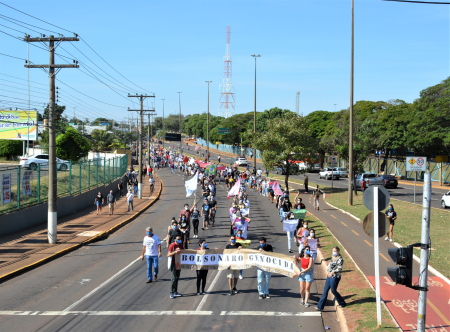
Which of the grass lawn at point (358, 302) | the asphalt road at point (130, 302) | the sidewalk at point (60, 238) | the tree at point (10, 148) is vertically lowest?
the sidewalk at point (60, 238)

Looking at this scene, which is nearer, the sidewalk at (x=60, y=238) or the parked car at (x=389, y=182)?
the sidewalk at (x=60, y=238)

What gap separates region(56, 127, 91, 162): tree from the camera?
50625 mm

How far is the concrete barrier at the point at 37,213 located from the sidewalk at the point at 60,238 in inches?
15.2

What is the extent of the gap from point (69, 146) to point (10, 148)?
10.4 metres

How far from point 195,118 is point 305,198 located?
153 meters

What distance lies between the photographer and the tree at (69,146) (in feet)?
166

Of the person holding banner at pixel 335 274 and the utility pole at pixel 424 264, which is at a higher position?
the utility pole at pixel 424 264

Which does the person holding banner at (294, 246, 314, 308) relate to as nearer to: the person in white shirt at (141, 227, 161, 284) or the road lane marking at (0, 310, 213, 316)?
the road lane marking at (0, 310, 213, 316)

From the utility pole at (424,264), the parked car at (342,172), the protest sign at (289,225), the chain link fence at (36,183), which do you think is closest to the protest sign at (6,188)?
the chain link fence at (36,183)

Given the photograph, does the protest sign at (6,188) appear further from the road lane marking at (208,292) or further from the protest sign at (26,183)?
the road lane marking at (208,292)

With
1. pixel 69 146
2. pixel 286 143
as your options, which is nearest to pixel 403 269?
pixel 286 143

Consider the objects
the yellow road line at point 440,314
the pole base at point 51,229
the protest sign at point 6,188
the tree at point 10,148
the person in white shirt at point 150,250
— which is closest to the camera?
the yellow road line at point 440,314

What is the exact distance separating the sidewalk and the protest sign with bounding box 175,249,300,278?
20.6ft

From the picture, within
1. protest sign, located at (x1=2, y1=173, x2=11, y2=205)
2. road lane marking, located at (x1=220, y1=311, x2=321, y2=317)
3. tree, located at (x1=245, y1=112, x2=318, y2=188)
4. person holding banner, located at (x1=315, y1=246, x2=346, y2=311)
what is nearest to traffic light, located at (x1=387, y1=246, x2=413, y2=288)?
person holding banner, located at (x1=315, y1=246, x2=346, y2=311)
